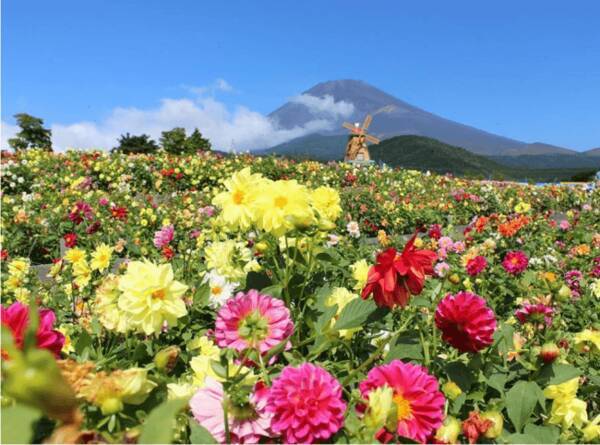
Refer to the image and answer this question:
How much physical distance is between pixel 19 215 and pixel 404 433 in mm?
5223

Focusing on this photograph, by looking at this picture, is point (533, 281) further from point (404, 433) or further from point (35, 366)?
point (35, 366)

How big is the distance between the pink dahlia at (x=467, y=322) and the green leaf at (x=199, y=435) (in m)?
0.49

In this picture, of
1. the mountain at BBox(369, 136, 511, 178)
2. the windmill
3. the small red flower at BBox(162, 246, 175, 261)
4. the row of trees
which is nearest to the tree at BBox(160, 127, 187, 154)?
the row of trees

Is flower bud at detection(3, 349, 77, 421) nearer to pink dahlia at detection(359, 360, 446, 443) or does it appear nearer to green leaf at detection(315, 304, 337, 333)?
pink dahlia at detection(359, 360, 446, 443)

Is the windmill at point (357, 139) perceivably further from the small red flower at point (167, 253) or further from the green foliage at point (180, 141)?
the small red flower at point (167, 253)

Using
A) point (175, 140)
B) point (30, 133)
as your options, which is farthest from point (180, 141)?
point (30, 133)

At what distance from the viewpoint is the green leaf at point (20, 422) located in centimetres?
35

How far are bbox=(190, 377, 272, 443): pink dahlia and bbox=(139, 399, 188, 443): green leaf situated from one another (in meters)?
0.29

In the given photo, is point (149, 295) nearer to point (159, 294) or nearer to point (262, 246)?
point (159, 294)

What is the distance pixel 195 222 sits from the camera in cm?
516

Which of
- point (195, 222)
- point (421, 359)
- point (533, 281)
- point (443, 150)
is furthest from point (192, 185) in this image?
point (443, 150)

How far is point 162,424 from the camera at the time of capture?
Result: 1.37 ft

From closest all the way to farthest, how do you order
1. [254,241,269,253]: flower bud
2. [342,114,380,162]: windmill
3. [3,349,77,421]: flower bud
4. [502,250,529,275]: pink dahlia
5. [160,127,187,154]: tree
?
[3,349,77,421]: flower bud → [254,241,269,253]: flower bud → [502,250,529,275]: pink dahlia → [342,114,380,162]: windmill → [160,127,187,154]: tree

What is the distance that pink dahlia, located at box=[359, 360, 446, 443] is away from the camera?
2.46 feet
